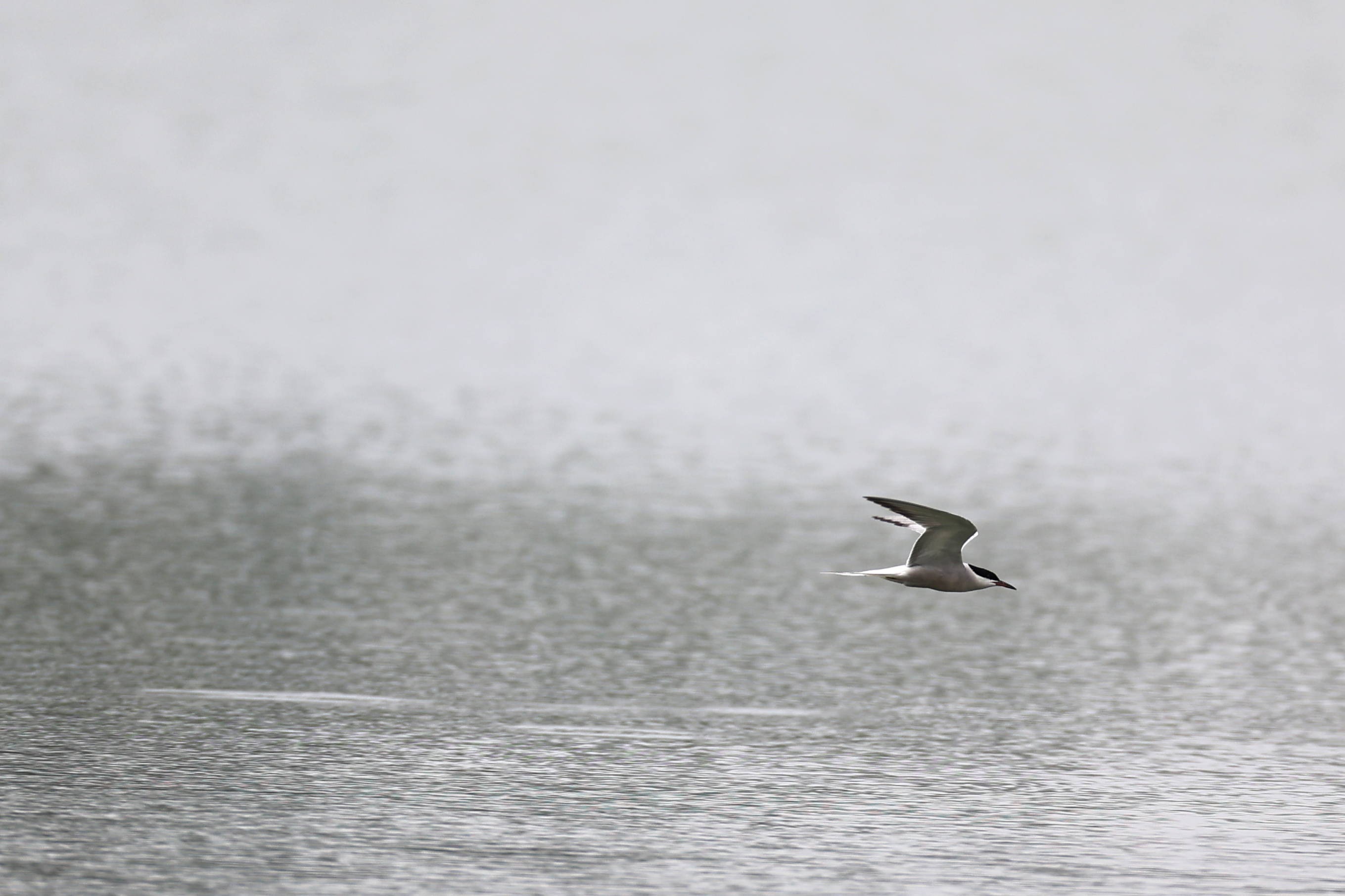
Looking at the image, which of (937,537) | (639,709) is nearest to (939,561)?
(937,537)

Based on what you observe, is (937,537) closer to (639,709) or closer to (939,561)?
(939,561)

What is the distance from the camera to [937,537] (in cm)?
1755

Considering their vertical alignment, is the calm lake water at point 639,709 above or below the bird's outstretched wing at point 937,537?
below

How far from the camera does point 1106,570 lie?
3659cm

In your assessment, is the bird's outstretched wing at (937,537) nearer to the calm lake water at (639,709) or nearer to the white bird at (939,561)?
the white bird at (939,561)

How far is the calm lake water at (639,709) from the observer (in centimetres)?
1777

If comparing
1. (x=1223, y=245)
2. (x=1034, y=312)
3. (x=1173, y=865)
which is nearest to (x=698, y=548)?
(x=1173, y=865)

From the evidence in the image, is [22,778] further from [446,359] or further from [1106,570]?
[446,359]

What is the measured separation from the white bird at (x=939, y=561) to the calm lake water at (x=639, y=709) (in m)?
2.49

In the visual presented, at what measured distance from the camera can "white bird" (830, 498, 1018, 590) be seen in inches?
675

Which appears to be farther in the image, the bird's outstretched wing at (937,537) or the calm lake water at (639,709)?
the calm lake water at (639,709)

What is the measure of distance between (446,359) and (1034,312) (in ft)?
220

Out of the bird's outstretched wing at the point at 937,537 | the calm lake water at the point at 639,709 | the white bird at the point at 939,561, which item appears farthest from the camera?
the calm lake water at the point at 639,709

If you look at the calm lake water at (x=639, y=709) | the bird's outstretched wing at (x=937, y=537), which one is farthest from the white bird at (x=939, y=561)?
the calm lake water at (x=639, y=709)
